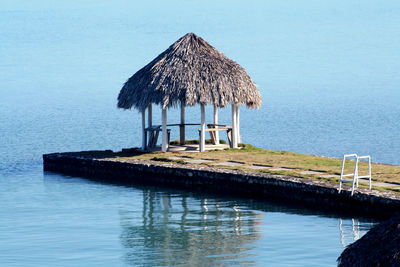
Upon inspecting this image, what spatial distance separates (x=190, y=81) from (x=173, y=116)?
39.0 m

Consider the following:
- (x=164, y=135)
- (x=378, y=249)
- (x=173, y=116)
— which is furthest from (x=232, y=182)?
(x=173, y=116)

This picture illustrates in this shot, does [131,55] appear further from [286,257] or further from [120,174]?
[286,257]

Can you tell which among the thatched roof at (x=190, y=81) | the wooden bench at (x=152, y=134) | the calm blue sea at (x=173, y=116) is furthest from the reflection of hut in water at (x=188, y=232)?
the wooden bench at (x=152, y=134)

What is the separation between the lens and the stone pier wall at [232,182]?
2081 centimetres

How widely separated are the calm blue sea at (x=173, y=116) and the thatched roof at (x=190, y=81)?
334cm

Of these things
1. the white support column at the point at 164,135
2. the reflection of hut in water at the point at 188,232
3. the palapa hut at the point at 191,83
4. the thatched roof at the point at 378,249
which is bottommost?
the reflection of hut in water at the point at 188,232

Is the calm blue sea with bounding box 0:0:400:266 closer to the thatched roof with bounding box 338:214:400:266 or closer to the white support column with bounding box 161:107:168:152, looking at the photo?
the white support column with bounding box 161:107:168:152

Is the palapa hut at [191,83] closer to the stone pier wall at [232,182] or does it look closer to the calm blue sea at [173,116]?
the stone pier wall at [232,182]

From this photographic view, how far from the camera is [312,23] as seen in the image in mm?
153375

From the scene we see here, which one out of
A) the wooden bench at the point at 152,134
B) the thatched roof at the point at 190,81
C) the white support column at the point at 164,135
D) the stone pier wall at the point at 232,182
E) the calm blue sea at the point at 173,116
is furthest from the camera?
the wooden bench at the point at 152,134

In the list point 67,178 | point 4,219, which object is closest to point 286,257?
point 4,219

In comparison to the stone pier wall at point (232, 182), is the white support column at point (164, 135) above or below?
above

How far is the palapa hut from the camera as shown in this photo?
93.5ft

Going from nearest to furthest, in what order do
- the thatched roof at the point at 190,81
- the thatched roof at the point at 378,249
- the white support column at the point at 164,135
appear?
1. the thatched roof at the point at 378,249
2. the thatched roof at the point at 190,81
3. the white support column at the point at 164,135
